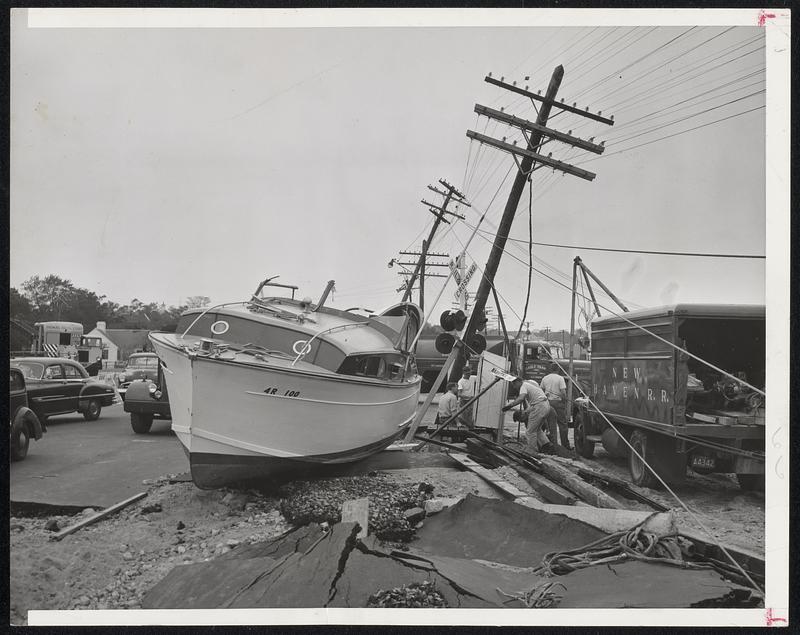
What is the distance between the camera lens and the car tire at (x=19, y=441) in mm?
7359

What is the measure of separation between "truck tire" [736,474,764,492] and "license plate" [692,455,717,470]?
26.6 inches

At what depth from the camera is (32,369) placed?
995 cm

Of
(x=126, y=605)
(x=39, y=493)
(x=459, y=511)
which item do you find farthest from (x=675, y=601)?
(x=39, y=493)

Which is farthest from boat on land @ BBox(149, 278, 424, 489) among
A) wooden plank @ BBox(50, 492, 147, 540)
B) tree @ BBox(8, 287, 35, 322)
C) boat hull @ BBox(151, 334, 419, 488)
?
tree @ BBox(8, 287, 35, 322)

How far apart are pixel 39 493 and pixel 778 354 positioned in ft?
25.8

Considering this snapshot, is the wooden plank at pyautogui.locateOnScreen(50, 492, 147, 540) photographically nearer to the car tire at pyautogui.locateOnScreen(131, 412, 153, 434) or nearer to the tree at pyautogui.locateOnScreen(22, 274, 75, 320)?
the tree at pyautogui.locateOnScreen(22, 274, 75, 320)

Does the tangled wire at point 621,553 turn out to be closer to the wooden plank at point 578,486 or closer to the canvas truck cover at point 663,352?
the wooden plank at point 578,486

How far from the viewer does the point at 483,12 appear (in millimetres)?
4793

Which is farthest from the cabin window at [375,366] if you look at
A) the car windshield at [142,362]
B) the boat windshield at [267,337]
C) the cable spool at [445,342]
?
the car windshield at [142,362]

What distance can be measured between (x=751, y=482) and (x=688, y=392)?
1492mm

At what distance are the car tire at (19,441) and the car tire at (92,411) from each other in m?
4.24

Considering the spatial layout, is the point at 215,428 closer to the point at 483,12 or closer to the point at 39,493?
the point at 39,493

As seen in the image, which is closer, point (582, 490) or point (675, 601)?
point (675, 601)

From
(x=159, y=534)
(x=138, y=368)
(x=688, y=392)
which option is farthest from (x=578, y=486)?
(x=138, y=368)
